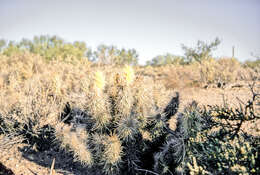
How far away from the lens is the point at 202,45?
16234 millimetres

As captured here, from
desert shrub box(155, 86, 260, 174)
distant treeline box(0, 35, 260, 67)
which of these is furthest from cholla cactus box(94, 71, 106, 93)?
distant treeline box(0, 35, 260, 67)

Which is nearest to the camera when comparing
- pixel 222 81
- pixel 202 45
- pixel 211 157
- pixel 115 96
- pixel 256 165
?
pixel 256 165

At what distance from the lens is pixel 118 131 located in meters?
4.59

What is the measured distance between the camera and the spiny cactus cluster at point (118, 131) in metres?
4.35

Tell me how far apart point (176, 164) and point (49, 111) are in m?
3.82

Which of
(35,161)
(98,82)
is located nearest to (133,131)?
(98,82)

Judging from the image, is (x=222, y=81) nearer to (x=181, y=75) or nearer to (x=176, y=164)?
(x=181, y=75)

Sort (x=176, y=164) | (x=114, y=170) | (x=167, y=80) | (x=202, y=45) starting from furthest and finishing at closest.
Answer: (x=202, y=45)
(x=167, y=80)
(x=114, y=170)
(x=176, y=164)

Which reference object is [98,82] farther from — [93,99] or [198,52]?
[198,52]

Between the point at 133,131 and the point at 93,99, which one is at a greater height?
the point at 93,99

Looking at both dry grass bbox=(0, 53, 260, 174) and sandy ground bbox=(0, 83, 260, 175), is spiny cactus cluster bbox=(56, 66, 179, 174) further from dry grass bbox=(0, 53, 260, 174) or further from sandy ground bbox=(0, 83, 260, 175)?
sandy ground bbox=(0, 83, 260, 175)

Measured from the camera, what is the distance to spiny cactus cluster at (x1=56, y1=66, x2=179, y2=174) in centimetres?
435

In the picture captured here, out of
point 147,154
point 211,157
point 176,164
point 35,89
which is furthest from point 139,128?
point 35,89

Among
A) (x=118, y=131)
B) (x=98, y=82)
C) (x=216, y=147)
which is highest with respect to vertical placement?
(x=98, y=82)
